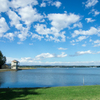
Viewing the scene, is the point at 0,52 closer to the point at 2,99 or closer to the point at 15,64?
the point at 15,64

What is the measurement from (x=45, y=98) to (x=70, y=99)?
2.16 metres

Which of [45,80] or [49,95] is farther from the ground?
[49,95]

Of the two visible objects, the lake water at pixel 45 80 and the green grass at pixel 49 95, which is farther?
the lake water at pixel 45 80

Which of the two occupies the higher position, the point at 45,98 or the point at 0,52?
the point at 0,52

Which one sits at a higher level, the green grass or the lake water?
the green grass

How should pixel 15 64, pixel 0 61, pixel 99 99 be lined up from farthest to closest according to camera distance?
pixel 15 64 → pixel 0 61 → pixel 99 99

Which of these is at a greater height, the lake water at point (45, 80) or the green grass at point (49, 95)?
the green grass at point (49, 95)

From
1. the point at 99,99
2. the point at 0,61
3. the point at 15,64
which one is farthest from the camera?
the point at 15,64

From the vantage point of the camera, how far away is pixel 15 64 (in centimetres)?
11962

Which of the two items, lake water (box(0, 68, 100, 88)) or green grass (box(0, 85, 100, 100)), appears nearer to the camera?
green grass (box(0, 85, 100, 100))

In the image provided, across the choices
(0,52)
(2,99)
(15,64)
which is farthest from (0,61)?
(2,99)

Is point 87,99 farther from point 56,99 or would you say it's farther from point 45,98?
point 45,98

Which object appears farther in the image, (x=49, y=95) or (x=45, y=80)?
(x=45, y=80)

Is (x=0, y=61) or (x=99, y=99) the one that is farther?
(x=0, y=61)
